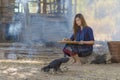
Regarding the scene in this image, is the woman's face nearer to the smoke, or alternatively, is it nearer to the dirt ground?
the dirt ground

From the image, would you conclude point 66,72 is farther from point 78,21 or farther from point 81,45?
point 78,21

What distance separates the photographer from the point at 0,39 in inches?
563

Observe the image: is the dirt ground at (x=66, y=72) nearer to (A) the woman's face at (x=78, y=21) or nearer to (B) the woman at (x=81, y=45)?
(B) the woman at (x=81, y=45)

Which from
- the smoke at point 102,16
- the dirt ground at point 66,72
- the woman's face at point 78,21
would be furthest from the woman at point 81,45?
the smoke at point 102,16

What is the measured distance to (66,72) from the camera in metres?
7.67

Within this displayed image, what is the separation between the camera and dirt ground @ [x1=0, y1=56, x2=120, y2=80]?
7121 millimetres

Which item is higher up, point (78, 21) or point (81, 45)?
point (78, 21)

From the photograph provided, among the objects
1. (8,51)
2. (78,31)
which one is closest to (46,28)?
(8,51)

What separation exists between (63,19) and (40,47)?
2.59 m

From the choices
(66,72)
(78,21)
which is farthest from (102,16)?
(66,72)

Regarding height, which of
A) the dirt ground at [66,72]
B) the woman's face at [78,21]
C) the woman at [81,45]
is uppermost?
the woman's face at [78,21]

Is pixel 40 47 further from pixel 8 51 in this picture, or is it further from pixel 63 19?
pixel 63 19

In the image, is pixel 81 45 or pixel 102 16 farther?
pixel 102 16

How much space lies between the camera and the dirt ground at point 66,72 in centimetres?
712
